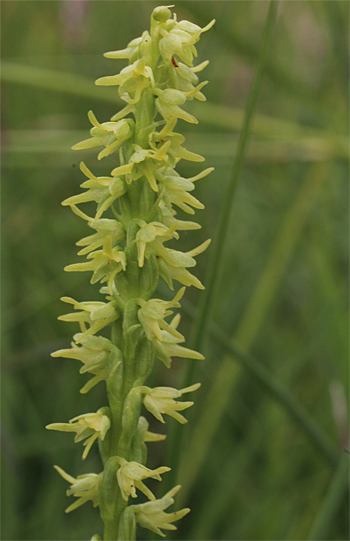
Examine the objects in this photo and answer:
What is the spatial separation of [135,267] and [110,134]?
209 mm

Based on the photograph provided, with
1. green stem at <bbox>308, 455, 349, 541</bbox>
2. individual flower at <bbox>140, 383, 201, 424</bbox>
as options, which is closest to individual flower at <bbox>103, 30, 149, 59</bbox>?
individual flower at <bbox>140, 383, 201, 424</bbox>

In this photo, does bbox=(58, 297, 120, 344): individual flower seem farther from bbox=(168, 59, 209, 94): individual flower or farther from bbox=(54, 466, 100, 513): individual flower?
bbox=(168, 59, 209, 94): individual flower

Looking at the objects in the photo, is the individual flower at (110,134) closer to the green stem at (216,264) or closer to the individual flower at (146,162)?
the individual flower at (146,162)

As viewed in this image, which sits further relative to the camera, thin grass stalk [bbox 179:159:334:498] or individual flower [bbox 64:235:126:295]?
thin grass stalk [bbox 179:159:334:498]

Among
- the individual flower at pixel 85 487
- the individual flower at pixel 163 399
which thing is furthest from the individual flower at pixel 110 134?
the individual flower at pixel 85 487

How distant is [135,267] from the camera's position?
2.60 feet

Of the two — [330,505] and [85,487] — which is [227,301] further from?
[85,487]

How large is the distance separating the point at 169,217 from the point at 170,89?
193 millimetres

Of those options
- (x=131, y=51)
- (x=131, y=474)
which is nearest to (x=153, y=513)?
(x=131, y=474)

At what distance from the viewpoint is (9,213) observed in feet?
8.19

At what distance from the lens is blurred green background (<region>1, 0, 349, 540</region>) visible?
171cm

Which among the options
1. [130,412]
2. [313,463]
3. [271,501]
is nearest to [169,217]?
[130,412]

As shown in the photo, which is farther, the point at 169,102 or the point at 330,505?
the point at 330,505

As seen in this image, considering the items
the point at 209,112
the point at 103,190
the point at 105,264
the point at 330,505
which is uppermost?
the point at 209,112
